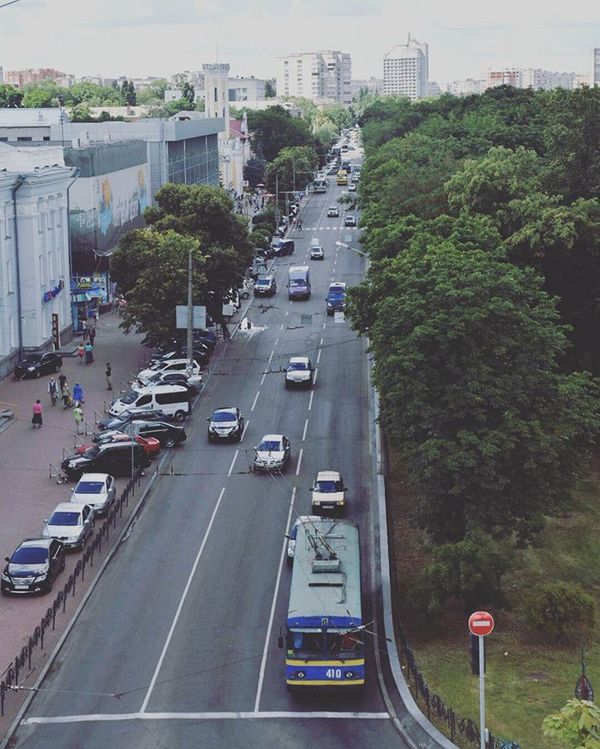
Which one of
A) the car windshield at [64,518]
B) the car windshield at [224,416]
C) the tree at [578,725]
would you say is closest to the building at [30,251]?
the car windshield at [224,416]

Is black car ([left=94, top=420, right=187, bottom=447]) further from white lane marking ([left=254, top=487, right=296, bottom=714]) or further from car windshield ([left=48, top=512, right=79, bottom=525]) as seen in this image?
car windshield ([left=48, top=512, right=79, bottom=525])

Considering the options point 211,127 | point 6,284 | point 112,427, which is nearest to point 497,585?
point 112,427

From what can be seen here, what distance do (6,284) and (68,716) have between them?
42702 millimetres

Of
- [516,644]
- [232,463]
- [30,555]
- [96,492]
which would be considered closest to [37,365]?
[232,463]

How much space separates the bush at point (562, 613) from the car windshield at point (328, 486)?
13445 mm

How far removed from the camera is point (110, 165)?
302 ft

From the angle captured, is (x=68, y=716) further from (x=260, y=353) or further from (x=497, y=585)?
(x=260, y=353)

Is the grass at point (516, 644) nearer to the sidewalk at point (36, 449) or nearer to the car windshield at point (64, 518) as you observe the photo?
the car windshield at point (64, 518)

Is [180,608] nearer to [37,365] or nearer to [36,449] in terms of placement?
[36,449]

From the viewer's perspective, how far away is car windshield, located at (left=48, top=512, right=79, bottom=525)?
138 ft

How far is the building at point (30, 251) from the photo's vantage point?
68750mm

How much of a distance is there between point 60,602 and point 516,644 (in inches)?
523

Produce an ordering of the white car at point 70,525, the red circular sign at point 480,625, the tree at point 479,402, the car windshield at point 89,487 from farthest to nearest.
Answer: the car windshield at point 89,487, the white car at point 70,525, the tree at point 479,402, the red circular sign at point 480,625

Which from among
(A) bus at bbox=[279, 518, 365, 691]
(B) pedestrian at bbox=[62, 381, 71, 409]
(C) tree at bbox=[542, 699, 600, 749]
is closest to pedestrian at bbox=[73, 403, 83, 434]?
(B) pedestrian at bbox=[62, 381, 71, 409]
